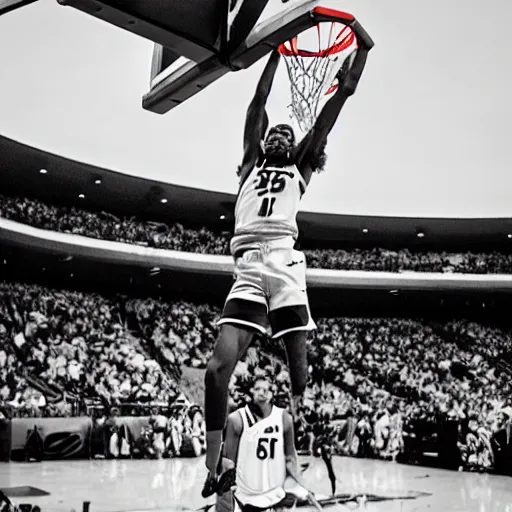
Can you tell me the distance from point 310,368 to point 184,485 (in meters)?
7.95

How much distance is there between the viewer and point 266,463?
15.1ft

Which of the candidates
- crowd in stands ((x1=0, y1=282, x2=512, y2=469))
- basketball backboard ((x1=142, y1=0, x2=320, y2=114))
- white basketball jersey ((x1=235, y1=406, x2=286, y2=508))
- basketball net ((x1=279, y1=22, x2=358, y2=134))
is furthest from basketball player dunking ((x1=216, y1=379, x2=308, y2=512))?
crowd in stands ((x1=0, y1=282, x2=512, y2=469))

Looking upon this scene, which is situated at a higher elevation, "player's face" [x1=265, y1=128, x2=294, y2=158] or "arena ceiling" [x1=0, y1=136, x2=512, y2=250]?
"arena ceiling" [x1=0, y1=136, x2=512, y2=250]

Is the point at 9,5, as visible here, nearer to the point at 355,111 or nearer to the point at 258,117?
the point at 258,117

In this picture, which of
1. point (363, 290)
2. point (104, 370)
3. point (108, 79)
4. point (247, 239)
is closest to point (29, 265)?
point (104, 370)

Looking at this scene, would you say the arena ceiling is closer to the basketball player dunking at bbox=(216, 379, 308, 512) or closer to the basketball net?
the basketball player dunking at bbox=(216, 379, 308, 512)

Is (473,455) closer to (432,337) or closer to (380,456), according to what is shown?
(380,456)

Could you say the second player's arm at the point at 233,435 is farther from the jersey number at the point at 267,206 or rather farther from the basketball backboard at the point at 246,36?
the basketball backboard at the point at 246,36

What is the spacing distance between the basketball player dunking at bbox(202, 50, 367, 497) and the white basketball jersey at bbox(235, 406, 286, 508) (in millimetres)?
1312

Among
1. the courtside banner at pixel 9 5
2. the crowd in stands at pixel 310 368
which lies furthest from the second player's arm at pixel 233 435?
the crowd in stands at pixel 310 368

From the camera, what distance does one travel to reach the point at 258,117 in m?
3.17

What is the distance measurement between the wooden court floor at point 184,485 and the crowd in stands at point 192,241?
5.56 metres

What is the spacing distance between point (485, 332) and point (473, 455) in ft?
24.1

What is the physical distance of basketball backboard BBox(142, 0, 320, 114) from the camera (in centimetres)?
216
